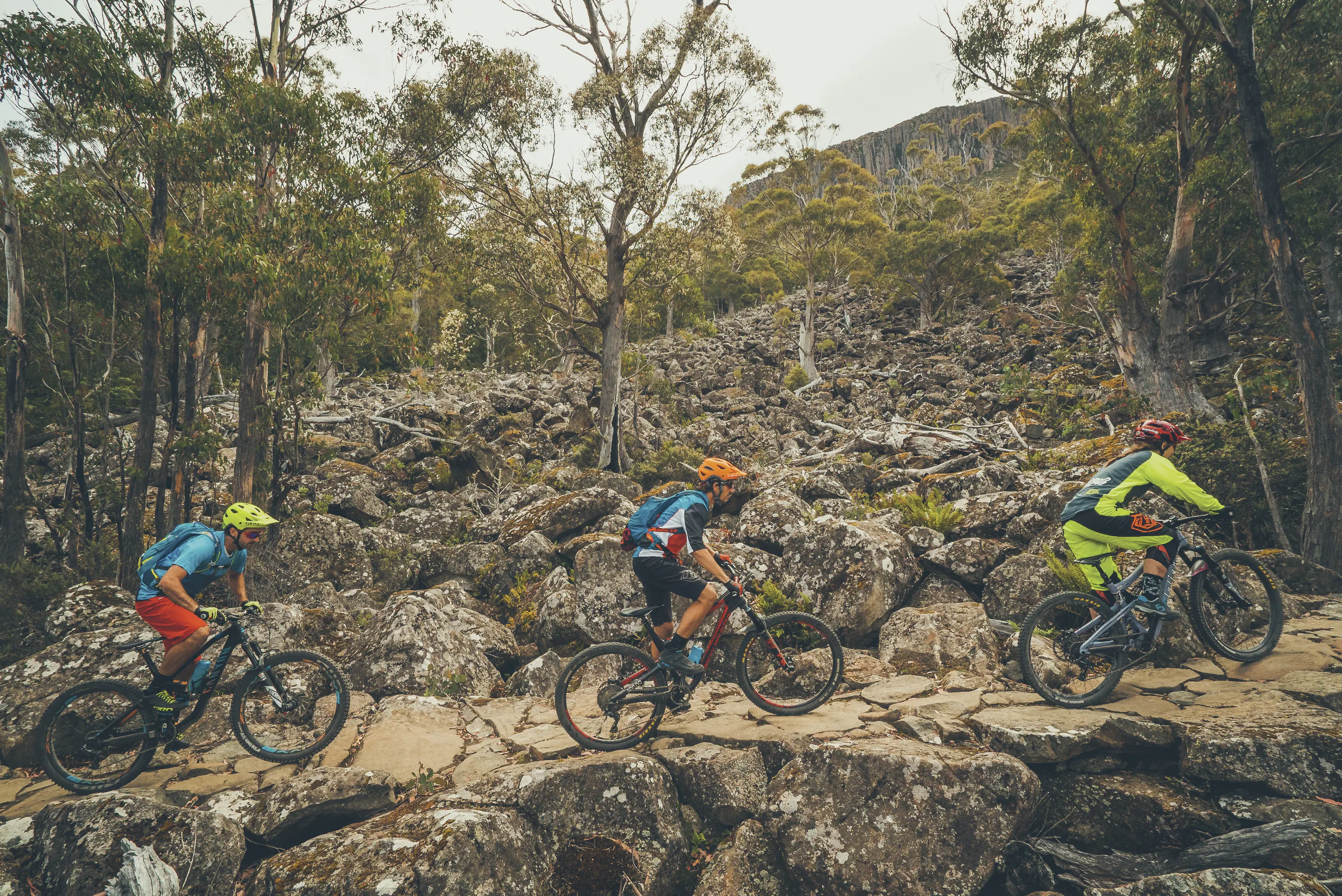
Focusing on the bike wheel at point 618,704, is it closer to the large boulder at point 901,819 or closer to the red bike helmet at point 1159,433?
the large boulder at point 901,819

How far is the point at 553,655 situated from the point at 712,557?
3383mm

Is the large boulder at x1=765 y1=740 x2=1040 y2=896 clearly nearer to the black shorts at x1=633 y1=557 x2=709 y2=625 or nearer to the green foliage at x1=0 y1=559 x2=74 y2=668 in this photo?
the black shorts at x1=633 y1=557 x2=709 y2=625

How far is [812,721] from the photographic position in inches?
228

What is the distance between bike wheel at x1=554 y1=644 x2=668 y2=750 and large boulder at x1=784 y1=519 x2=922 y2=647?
2880 millimetres

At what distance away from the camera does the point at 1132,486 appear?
580 cm

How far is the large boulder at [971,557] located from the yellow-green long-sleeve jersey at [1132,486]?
2.25m

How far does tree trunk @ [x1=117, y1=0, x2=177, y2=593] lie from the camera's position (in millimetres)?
10477

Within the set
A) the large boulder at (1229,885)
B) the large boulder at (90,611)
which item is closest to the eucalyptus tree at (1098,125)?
the large boulder at (1229,885)

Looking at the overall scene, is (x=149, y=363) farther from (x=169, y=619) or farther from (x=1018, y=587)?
(x=1018, y=587)

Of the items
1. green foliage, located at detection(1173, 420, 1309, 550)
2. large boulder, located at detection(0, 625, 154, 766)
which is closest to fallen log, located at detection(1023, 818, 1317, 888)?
green foliage, located at detection(1173, 420, 1309, 550)

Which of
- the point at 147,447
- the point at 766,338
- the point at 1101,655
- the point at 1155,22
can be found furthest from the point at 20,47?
the point at 766,338

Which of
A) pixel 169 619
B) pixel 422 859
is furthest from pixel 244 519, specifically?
pixel 422 859

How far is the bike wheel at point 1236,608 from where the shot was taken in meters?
5.95

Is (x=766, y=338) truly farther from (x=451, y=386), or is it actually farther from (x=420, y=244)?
(x=420, y=244)
